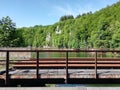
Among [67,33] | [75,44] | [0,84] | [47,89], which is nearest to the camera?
[47,89]

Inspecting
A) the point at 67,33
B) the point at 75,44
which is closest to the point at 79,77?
the point at 75,44

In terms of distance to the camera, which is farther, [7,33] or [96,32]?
[96,32]

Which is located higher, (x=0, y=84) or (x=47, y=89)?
(x=47, y=89)

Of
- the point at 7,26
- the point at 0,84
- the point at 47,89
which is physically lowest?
the point at 0,84

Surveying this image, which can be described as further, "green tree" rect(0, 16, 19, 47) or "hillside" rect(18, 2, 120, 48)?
"hillside" rect(18, 2, 120, 48)

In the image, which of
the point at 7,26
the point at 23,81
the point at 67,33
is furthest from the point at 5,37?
the point at 67,33

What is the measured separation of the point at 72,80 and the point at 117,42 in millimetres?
72629

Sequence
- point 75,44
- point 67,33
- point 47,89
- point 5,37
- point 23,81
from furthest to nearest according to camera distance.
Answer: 1. point 67,33
2. point 75,44
3. point 5,37
4. point 23,81
5. point 47,89

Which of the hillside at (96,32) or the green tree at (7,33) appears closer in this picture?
the green tree at (7,33)

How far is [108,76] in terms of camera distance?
11531mm

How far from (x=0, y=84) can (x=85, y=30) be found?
124653 mm

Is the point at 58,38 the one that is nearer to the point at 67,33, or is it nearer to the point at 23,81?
the point at 67,33

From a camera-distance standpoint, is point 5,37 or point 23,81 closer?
point 23,81

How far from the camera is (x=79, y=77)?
11.5 m
